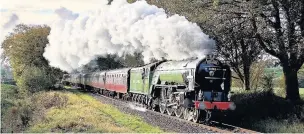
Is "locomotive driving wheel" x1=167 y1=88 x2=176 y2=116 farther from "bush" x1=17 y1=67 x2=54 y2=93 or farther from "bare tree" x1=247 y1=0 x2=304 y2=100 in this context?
"bush" x1=17 y1=67 x2=54 y2=93

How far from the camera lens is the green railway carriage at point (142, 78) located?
23359 mm

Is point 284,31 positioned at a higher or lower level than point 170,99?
higher

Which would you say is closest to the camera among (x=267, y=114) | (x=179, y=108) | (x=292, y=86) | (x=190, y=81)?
(x=190, y=81)

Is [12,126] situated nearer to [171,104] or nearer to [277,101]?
[171,104]

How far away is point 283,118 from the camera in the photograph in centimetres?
1927

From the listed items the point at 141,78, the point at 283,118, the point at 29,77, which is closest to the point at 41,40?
the point at 29,77

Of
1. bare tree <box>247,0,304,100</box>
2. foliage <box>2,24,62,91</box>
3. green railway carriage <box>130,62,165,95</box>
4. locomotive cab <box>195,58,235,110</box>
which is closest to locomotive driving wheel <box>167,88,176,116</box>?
locomotive cab <box>195,58,235,110</box>

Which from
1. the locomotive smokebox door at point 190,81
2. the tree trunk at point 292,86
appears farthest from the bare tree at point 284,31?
the locomotive smokebox door at point 190,81

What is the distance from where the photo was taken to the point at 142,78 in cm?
2459

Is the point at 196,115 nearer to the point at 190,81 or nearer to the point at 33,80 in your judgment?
the point at 190,81

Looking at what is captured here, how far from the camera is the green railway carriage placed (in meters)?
23.4

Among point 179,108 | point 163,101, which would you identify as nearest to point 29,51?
point 163,101

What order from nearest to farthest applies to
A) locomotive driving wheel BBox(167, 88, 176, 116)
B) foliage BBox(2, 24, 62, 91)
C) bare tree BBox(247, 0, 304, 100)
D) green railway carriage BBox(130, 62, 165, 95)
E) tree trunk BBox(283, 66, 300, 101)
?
locomotive driving wheel BBox(167, 88, 176, 116) < bare tree BBox(247, 0, 304, 100) < green railway carriage BBox(130, 62, 165, 95) < tree trunk BBox(283, 66, 300, 101) < foliage BBox(2, 24, 62, 91)

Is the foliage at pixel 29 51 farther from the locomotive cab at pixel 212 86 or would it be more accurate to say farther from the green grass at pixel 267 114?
the locomotive cab at pixel 212 86
